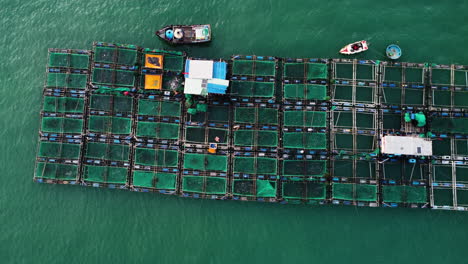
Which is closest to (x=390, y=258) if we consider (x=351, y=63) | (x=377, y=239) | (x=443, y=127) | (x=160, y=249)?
(x=377, y=239)

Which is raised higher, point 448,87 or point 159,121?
point 448,87

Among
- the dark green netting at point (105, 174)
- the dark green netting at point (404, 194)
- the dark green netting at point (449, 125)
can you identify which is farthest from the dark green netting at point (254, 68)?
the dark green netting at point (449, 125)

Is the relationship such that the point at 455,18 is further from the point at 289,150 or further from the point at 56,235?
the point at 56,235

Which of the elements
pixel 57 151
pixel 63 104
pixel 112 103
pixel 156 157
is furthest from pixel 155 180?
pixel 63 104

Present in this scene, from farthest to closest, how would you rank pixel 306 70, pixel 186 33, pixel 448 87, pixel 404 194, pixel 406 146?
pixel 186 33
pixel 306 70
pixel 448 87
pixel 404 194
pixel 406 146

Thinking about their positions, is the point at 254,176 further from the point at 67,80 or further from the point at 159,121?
the point at 67,80
